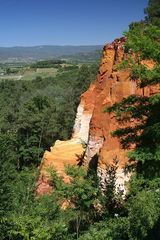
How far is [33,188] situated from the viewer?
24641mm

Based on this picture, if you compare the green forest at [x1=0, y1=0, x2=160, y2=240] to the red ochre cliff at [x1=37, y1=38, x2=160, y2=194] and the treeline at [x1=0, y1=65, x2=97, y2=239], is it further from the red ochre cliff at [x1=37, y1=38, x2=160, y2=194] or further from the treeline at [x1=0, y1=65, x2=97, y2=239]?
the red ochre cliff at [x1=37, y1=38, x2=160, y2=194]

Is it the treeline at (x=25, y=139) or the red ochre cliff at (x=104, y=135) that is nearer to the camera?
the treeline at (x=25, y=139)

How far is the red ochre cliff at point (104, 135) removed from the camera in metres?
27.0

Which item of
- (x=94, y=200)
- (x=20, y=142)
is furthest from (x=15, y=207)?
(x=20, y=142)

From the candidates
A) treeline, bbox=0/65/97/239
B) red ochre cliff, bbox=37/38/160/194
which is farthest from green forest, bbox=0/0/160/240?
red ochre cliff, bbox=37/38/160/194

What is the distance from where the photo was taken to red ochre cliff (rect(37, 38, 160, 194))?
88.6 ft

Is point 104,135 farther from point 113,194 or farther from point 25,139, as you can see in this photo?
point 25,139

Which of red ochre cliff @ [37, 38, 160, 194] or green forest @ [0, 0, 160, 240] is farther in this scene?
red ochre cliff @ [37, 38, 160, 194]

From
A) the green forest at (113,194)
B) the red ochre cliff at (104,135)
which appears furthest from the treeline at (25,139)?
the red ochre cliff at (104,135)

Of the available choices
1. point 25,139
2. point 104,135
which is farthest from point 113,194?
point 25,139

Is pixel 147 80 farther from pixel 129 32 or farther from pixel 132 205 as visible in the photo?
pixel 132 205

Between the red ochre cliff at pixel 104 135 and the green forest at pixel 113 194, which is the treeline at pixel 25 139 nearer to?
the green forest at pixel 113 194

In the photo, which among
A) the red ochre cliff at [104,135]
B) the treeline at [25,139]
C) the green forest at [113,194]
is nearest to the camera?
the green forest at [113,194]

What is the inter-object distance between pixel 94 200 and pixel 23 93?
105958mm
